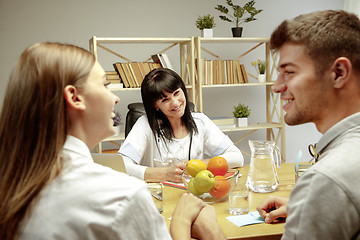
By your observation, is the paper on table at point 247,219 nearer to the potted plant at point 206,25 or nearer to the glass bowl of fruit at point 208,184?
the glass bowl of fruit at point 208,184

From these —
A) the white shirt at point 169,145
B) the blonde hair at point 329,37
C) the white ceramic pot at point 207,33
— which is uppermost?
the white ceramic pot at point 207,33

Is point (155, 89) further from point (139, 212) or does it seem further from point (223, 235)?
point (139, 212)

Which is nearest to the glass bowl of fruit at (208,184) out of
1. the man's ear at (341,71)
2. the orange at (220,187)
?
the orange at (220,187)

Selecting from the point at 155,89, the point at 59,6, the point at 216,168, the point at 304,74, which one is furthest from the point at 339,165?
the point at 59,6

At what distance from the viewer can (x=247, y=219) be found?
49.9 inches

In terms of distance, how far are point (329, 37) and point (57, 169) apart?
0.77 metres

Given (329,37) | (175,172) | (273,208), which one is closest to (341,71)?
(329,37)

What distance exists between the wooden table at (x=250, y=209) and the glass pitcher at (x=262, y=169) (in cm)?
4

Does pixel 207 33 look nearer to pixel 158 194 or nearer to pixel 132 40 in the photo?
pixel 132 40

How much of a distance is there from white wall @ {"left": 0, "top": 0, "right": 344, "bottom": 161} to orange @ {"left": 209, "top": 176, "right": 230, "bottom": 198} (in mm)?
2756

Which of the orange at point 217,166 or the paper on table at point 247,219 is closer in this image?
the paper on table at point 247,219

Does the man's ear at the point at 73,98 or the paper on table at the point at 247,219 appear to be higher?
the man's ear at the point at 73,98

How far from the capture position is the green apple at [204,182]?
1.40 metres

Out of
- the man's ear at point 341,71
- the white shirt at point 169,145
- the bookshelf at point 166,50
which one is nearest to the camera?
the man's ear at point 341,71
